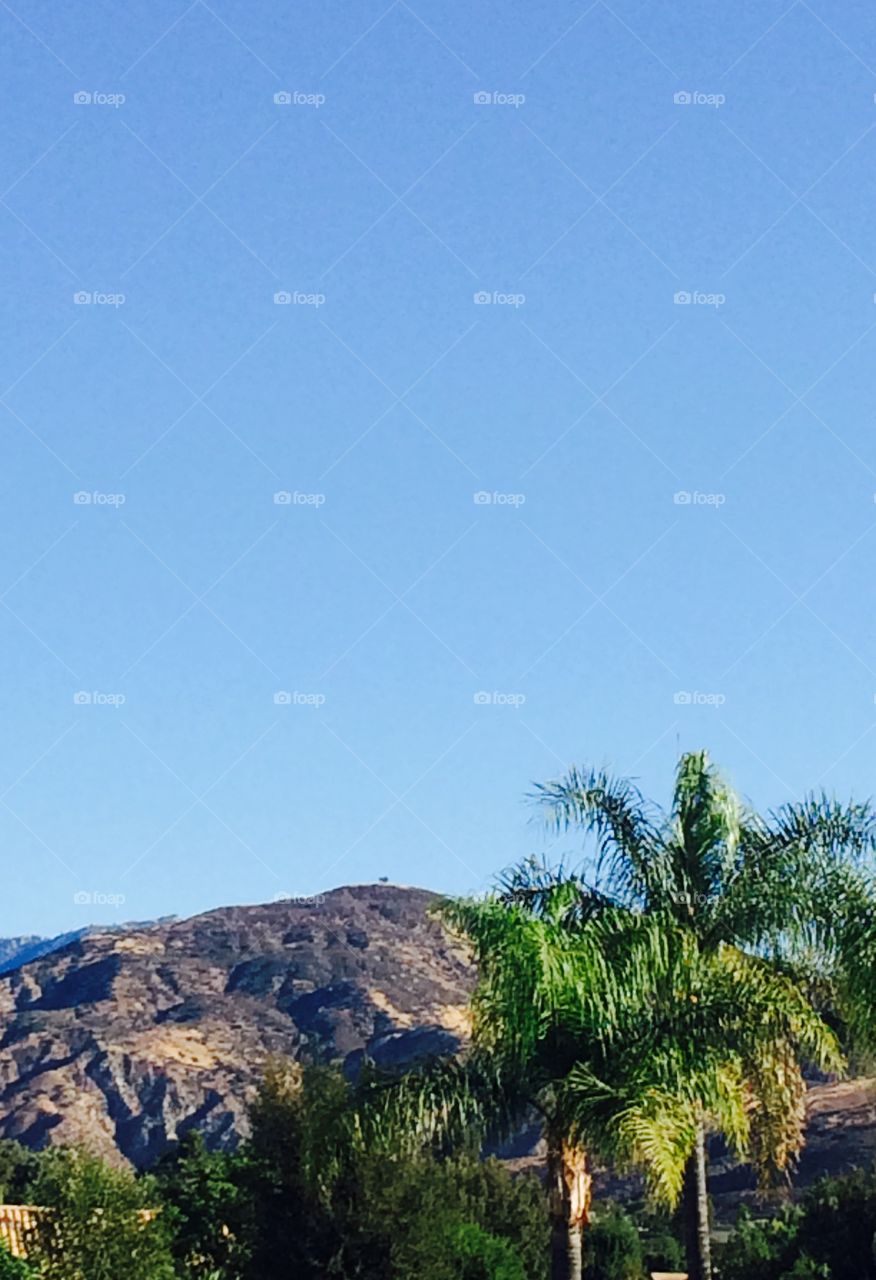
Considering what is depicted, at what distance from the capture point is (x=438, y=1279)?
3506 cm

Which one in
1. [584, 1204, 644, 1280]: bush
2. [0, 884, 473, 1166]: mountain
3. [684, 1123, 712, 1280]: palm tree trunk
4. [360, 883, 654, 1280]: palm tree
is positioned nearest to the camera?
[360, 883, 654, 1280]: palm tree

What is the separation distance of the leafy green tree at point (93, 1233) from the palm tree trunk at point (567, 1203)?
13700 millimetres

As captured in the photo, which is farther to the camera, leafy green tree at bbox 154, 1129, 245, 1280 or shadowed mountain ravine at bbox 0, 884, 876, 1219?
shadowed mountain ravine at bbox 0, 884, 876, 1219

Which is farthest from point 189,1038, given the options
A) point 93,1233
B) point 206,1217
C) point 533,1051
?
point 533,1051

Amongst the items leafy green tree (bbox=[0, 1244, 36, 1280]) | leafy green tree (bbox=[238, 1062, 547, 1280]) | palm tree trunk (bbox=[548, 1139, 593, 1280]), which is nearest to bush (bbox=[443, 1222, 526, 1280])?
leafy green tree (bbox=[238, 1062, 547, 1280])

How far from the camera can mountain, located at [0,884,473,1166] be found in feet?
522

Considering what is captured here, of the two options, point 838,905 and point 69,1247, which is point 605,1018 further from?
point 69,1247

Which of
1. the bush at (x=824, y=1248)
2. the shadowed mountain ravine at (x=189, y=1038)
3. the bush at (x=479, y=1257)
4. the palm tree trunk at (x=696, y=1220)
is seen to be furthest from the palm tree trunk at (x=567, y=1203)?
the shadowed mountain ravine at (x=189, y=1038)

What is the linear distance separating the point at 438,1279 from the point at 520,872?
36.3 ft

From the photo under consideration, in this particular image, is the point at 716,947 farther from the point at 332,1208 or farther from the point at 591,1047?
the point at 332,1208

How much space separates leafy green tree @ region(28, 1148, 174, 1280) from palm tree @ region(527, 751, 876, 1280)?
1210cm

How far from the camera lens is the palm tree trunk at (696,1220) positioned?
2798 centimetres

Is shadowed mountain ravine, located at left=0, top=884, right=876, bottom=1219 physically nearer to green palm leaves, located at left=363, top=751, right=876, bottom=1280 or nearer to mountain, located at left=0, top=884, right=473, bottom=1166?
mountain, located at left=0, top=884, right=473, bottom=1166

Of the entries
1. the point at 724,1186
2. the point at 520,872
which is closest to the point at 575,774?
the point at 520,872
